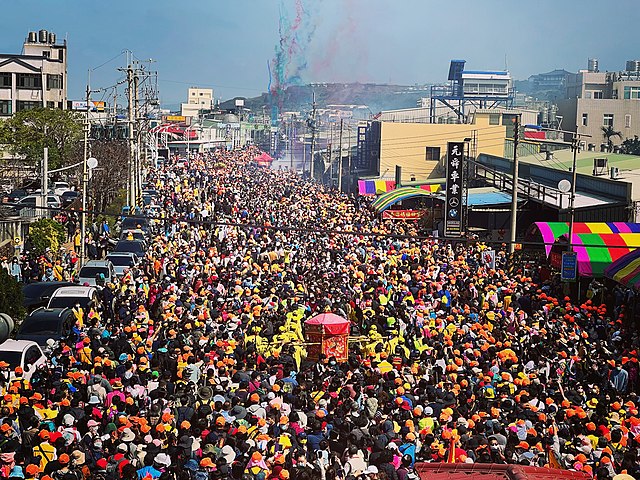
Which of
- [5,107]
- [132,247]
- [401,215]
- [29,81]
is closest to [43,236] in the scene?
[132,247]

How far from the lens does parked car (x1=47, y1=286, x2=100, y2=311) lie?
19875 millimetres

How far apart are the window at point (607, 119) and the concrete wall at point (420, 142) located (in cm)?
1347

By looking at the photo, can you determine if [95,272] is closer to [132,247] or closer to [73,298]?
[73,298]

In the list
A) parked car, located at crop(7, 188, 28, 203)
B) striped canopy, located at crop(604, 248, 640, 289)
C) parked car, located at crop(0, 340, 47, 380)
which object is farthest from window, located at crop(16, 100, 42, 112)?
parked car, located at crop(0, 340, 47, 380)

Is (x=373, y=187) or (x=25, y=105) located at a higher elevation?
(x=25, y=105)

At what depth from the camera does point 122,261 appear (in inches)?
1030

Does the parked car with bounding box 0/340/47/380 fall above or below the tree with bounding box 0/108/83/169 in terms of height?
below

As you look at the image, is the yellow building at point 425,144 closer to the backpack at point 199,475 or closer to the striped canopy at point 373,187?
the striped canopy at point 373,187

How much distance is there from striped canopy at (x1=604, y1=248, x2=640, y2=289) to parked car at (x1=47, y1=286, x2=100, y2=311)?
36.0ft

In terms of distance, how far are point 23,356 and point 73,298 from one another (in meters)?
5.07

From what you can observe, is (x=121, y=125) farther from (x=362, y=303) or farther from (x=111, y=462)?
(x=111, y=462)

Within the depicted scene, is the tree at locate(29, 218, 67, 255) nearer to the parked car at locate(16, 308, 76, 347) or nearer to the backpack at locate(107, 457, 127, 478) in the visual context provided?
the parked car at locate(16, 308, 76, 347)

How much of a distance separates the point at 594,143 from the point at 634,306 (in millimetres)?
57143

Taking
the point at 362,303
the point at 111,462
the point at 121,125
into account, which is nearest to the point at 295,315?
the point at 362,303
